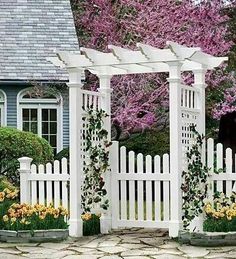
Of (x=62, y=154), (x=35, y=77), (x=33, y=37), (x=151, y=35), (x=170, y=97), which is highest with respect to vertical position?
(x=33, y=37)

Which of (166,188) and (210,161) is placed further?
(166,188)

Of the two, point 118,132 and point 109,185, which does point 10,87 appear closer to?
point 118,132

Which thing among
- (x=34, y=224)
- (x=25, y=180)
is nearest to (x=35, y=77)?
(x=25, y=180)

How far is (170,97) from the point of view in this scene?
9.03 metres

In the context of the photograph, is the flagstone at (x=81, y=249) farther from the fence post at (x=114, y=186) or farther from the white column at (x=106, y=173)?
the fence post at (x=114, y=186)

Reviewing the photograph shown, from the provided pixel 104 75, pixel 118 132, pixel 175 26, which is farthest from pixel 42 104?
pixel 104 75

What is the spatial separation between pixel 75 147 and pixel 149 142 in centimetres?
892

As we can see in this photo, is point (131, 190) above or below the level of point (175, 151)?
below

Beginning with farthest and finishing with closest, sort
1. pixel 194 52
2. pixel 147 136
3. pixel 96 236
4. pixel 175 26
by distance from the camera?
pixel 147 136, pixel 175 26, pixel 96 236, pixel 194 52

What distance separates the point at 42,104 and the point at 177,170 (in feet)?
31.0

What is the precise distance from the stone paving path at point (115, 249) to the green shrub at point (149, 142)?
8.60 meters

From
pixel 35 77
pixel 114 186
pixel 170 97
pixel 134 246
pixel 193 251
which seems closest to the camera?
pixel 193 251

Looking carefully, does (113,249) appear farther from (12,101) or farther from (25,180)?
(12,101)

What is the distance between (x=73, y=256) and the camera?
25.9 ft
